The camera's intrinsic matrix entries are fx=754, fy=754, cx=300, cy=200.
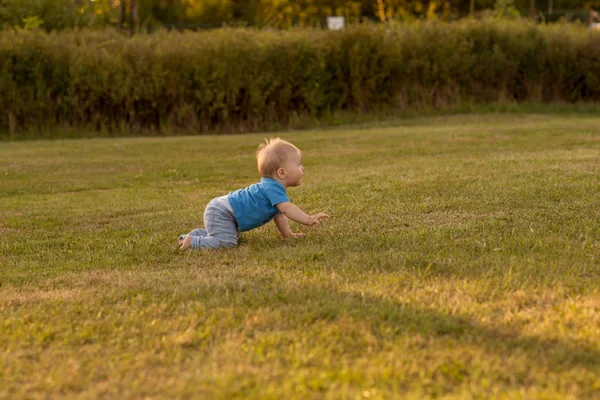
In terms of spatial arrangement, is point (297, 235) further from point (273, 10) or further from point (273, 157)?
point (273, 10)

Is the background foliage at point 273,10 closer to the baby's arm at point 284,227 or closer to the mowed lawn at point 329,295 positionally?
the mowed lawn at point 329,295

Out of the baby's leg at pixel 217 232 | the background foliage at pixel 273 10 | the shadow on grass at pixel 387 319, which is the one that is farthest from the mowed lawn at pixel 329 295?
the background foliage at pixel 273 10

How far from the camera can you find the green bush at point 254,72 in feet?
54.9

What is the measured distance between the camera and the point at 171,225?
642 cm

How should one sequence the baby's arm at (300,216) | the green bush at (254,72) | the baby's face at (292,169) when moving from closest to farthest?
the baby's arm at (300,216) < the baby's face at (292,169) < the green bush at (254,72)

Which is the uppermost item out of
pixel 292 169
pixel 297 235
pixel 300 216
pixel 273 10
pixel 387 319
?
pixel 273 10

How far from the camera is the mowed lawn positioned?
2.96 meters

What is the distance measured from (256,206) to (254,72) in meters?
11.9

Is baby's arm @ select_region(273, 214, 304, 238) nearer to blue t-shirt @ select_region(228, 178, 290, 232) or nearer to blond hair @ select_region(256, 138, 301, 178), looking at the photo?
blue t-shirt @ select_region(228, 178, 290, 232)

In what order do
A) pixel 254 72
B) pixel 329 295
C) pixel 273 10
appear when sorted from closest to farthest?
pixel 329 295
pixel 254 72
pixel 273 10

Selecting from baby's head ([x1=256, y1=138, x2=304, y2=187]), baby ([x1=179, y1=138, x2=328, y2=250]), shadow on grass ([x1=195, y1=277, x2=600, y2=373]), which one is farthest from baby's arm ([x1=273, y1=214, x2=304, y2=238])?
shadow on grass ([x1=195, y1=277, x2=600, y2=373])

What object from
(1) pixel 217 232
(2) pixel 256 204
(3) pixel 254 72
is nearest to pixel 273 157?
(2) pixel 256 204

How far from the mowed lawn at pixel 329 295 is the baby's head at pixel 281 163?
474 millimetres

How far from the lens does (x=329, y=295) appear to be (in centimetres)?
394
